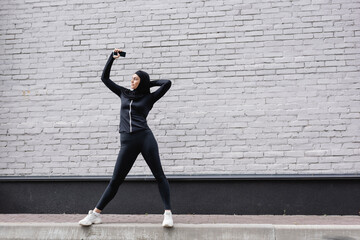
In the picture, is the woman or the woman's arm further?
the woman's arm

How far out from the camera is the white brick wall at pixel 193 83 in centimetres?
562

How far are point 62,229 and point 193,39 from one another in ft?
11.1

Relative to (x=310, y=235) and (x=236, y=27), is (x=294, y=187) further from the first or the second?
(x=236, y=27)

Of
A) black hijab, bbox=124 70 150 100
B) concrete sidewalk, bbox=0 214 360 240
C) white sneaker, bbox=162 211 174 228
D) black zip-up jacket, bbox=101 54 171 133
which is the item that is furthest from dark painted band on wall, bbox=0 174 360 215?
black hijab, bbox=124 70 150 100

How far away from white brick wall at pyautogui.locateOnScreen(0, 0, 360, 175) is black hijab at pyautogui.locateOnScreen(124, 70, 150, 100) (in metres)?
1.23

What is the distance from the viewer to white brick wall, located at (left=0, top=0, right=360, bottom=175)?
5625 millimetres

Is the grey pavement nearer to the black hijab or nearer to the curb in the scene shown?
the curb

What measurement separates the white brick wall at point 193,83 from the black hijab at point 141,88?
48.5 inches

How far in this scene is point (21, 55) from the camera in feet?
20.9

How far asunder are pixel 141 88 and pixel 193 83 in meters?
1.41

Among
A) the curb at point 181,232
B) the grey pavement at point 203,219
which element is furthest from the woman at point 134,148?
the grey pavement at point 203,219

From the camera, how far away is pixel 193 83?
592 cm

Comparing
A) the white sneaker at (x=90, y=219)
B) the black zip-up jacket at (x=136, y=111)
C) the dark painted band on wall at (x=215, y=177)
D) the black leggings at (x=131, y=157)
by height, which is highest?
the black zip-up jacket at (x=136, y=111)

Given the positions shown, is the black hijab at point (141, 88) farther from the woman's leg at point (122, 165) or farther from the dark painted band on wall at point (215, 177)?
the dark painted band on wall at point (215, 177)
